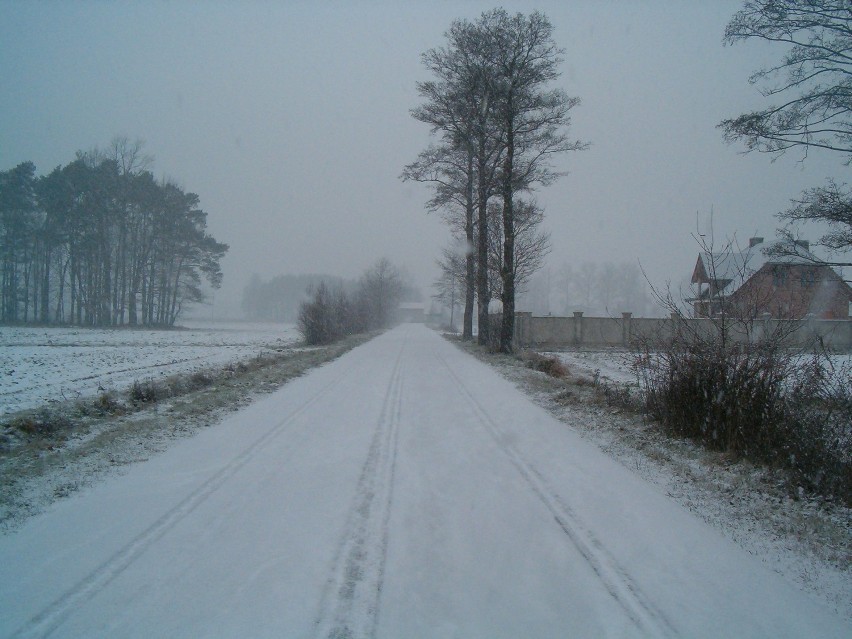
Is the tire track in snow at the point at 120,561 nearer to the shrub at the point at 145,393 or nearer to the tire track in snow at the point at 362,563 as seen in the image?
the tire track in snow at the point at 362,563

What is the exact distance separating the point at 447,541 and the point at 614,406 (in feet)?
23.3

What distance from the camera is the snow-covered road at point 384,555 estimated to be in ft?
10.7

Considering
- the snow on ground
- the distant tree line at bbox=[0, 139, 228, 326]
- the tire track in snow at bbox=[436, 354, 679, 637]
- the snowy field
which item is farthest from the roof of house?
the distant tree line at bbox=[0, 139, 228, 326]

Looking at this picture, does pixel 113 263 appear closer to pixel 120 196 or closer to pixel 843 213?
pixel 120 196

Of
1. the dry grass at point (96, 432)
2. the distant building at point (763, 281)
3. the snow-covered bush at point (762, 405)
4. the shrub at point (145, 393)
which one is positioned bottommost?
the dry grass at point (96, 432)

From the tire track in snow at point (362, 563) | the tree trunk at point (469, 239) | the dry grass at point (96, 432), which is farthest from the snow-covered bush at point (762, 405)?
the tree trunk at point (469, 239)

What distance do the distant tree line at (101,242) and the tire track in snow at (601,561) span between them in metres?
50.7

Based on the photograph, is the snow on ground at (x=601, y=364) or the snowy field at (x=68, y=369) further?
the snow on ground at (x=601, y=364)

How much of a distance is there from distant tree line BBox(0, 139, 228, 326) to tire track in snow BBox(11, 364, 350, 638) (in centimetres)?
4867

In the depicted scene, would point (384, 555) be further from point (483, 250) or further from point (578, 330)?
point (578, 330)

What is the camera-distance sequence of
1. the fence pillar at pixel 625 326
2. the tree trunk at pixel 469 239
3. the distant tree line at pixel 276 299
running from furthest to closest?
the distant tree line at pixel 276 299 < the fence pillar at pixel 625 326 < the tree trunk at pixel 469 239

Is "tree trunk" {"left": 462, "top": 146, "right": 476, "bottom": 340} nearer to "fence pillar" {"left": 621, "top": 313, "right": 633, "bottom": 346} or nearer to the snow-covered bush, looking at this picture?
"fence pillar" {"left": 621, "top": 313, "right": 633, "bottom": 346}

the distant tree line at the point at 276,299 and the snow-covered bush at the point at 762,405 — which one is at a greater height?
the distant tree line at the point at 276,299

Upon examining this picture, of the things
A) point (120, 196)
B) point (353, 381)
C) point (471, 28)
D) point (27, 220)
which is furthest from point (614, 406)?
point (27, 220)
